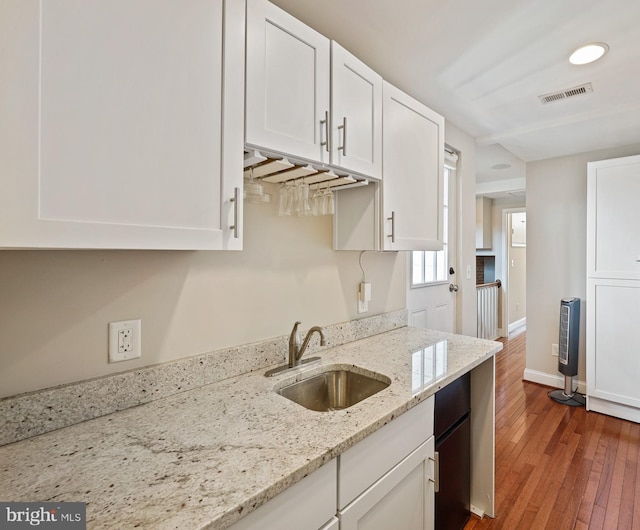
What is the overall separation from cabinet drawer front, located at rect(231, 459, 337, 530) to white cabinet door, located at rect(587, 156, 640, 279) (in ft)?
9.86

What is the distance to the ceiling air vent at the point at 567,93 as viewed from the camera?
6.66 feet

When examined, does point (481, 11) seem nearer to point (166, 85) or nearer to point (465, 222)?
point (166, 85)

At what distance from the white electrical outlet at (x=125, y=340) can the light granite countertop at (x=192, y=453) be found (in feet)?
0.54

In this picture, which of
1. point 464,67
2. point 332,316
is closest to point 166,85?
point 332,316

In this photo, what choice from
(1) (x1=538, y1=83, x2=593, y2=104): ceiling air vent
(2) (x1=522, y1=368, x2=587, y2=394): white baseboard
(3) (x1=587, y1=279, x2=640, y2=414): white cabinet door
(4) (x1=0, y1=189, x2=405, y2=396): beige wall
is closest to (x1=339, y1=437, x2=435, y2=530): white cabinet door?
(4) (x1=0, y1=189, x2=405, y2=396): beige wall

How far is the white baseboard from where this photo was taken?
3158mm

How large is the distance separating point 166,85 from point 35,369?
83 centimetres

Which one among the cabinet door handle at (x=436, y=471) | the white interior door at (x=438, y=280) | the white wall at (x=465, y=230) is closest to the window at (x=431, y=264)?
the white interior door at (x=438, y=280)

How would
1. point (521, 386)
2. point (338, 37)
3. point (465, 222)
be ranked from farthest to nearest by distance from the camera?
point (521, 386), point (465, 222), point (338, 37)

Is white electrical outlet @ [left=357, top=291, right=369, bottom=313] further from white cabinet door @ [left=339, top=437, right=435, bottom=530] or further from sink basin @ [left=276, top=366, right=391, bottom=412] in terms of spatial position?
white cabinet door @ [left=339, top=437, right=435, bottom=530]

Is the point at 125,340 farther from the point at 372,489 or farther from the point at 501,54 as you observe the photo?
the point at 501,54

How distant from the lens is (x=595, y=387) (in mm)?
2789

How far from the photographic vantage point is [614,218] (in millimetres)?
2678

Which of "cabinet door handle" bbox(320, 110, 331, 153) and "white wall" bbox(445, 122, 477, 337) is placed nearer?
"cabinet door handle" bbox(320, 110, 331, 153)
